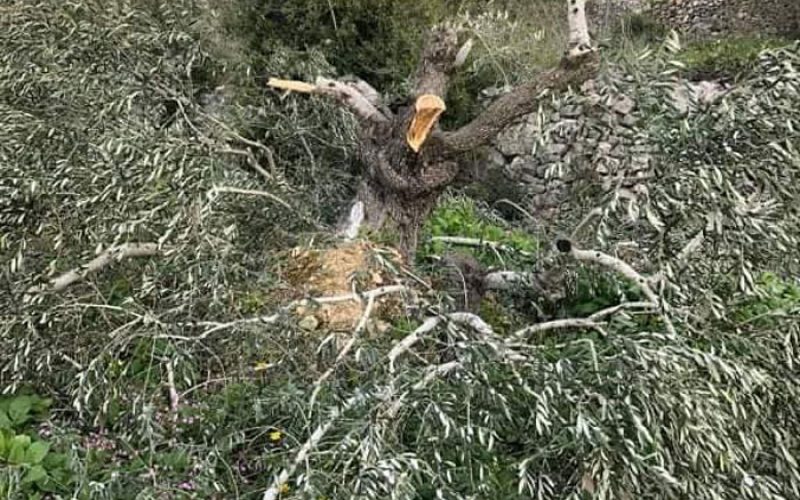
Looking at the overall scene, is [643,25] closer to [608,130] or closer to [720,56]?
[720,56]

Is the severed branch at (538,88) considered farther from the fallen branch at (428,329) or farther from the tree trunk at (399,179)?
the fallen branch at (428,329)

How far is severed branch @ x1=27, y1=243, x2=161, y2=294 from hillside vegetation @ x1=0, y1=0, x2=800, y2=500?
1 cm

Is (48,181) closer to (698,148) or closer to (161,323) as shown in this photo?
(161,323)

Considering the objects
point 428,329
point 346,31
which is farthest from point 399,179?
point 346,31

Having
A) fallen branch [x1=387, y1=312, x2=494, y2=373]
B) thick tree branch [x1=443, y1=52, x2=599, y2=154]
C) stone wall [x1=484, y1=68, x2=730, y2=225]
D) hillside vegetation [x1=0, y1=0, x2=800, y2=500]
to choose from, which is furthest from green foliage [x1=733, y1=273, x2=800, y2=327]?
thick tree branch [x1=443, y1=52, x2=599, y2=154]

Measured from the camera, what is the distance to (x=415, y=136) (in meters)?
3.80

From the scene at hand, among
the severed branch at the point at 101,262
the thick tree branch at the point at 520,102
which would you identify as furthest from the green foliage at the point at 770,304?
the severed branch at the point at 101,262

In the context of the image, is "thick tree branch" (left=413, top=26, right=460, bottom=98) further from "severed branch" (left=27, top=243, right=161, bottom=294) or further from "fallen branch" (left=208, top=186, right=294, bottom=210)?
"severed branch" (left=27, top=243, right=161, bottom=294)

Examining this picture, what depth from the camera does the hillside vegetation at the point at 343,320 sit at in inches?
90.2

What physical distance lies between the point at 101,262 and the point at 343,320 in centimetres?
97

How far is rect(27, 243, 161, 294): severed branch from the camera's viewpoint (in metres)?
3.04

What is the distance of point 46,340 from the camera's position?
2.96 meters

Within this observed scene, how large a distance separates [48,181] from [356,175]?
80.5 inches

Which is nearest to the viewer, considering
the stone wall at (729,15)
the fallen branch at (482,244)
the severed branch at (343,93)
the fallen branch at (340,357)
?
the fallen branch at (340,357)
